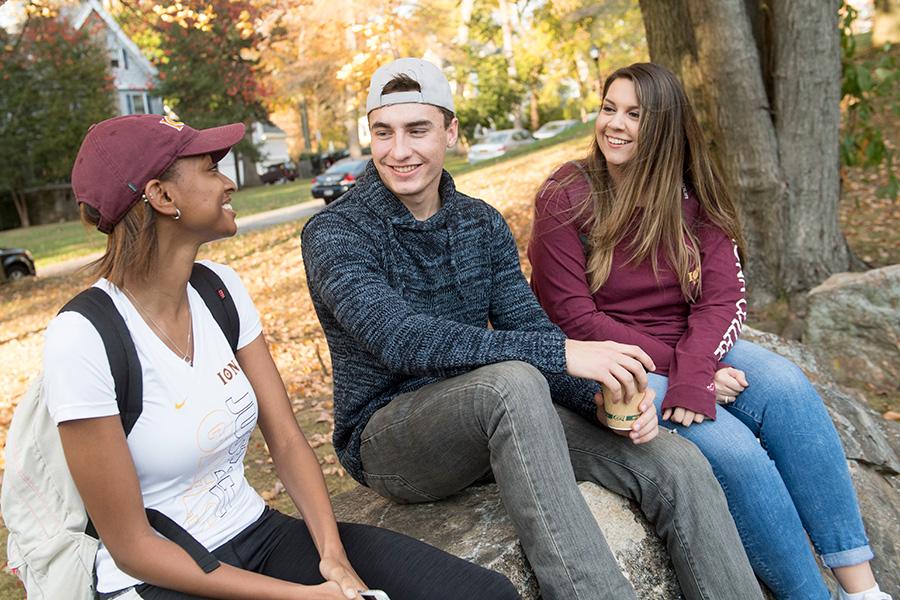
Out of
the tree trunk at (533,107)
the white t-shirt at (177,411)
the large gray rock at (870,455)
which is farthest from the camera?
the tree trunk at (533,107)

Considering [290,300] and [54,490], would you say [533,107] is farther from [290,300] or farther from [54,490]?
[54,490]

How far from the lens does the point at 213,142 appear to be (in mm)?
2334

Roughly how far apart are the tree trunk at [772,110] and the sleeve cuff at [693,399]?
11.6 ft

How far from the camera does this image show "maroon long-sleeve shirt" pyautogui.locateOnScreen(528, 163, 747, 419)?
336cm

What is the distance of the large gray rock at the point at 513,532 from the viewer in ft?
8.73

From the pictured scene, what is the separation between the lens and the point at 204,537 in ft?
7.54

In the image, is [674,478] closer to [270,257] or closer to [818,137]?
[818,137]

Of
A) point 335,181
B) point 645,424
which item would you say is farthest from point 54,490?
point 335,181

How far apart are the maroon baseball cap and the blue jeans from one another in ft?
6.40

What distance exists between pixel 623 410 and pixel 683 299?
0.97 meters

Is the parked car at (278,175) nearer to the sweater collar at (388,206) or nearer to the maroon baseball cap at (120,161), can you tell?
the sweater collar at (388,206)

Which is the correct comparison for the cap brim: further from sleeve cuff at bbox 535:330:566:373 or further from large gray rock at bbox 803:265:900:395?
large gray rock at bbox 803:265:900:395

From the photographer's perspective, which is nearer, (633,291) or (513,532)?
(513,532)

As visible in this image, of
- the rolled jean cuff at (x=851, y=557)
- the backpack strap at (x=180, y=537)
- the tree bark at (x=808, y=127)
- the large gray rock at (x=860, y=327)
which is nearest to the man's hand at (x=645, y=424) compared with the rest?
the rolled jean cuff at (x=851, y=557)
